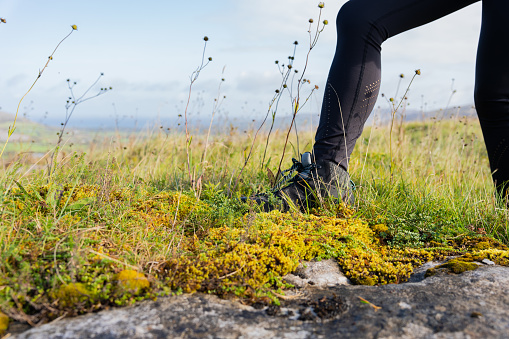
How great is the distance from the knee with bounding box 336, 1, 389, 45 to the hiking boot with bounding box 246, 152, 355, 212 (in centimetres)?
82

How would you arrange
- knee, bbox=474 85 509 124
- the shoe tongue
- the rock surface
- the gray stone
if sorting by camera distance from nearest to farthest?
1. the rock surface
2. the gray stone
3. knee, bbox=474 85 509 124
4. the shoe tongue

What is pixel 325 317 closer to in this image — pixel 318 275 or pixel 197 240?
pixel 318 275

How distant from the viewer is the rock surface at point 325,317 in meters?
1.28

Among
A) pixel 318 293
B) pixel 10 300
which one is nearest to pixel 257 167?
pixel 318 293

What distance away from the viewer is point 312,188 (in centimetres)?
271

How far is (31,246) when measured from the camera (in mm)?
1739

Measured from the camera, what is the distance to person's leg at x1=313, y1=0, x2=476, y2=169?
2.45 meters

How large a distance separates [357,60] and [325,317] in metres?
1.68

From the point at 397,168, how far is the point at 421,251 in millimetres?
1542

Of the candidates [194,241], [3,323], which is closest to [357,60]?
[194,241]

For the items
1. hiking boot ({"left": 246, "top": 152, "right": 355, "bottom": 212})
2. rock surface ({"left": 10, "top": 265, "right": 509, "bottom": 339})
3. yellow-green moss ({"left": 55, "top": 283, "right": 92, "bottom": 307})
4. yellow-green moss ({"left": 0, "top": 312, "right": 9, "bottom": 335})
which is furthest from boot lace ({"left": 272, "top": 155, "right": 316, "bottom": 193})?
yellow-green moss ({"left": 0, "top": 312, "right": 9, "bottom": 335})

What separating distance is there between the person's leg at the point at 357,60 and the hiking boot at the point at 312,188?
79 millimetres

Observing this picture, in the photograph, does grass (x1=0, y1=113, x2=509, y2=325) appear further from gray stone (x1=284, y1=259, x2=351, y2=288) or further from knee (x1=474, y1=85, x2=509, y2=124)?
knee (x1=474, y1=85, x2=509, y2=124)

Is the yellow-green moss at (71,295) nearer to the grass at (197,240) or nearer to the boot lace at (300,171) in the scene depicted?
the grass at (197,240)
